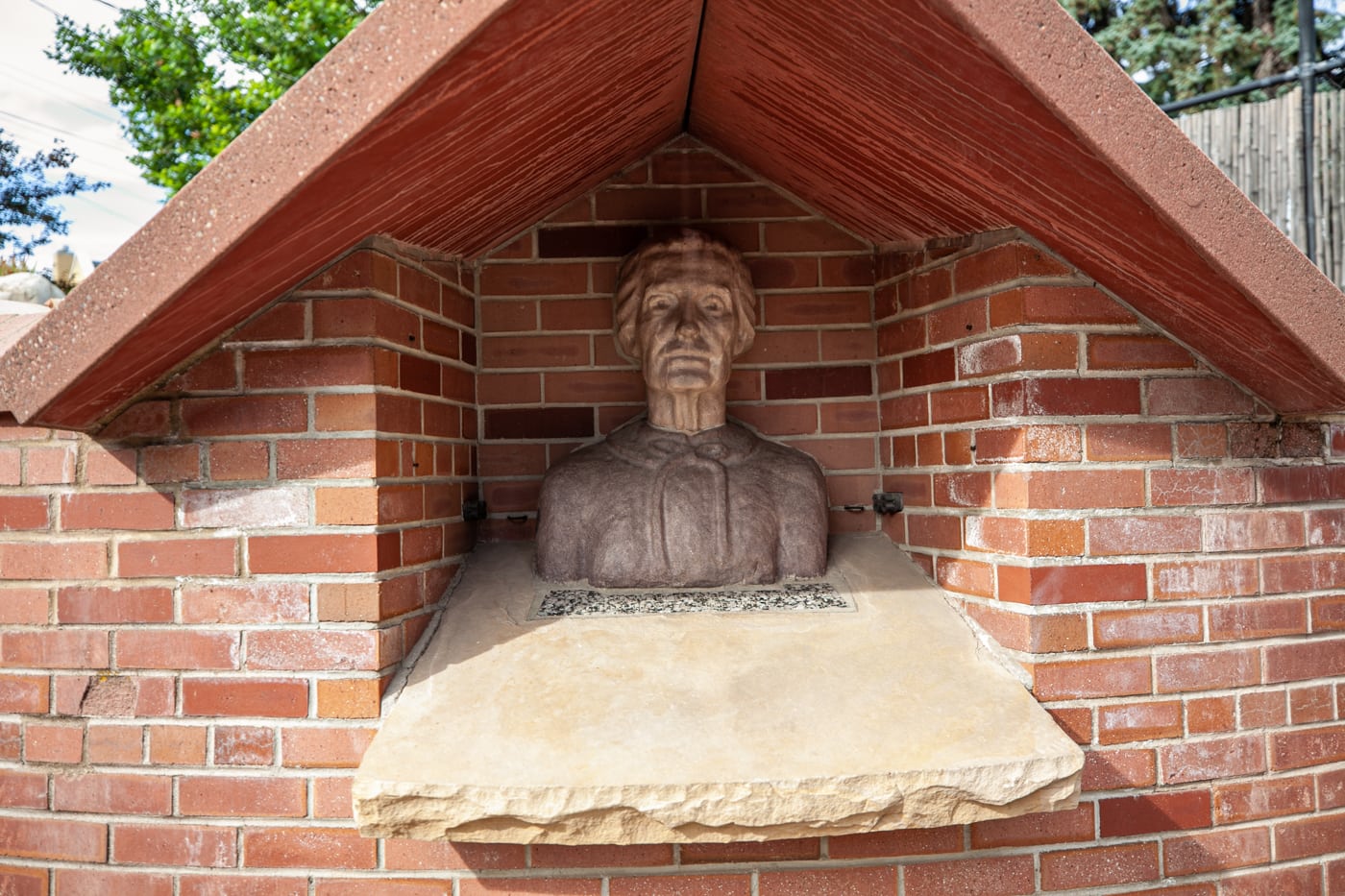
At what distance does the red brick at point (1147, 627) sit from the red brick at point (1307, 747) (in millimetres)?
333

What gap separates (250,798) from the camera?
6.01 feet

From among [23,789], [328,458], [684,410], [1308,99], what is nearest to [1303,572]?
[684,410]

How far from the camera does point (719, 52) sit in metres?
1.93

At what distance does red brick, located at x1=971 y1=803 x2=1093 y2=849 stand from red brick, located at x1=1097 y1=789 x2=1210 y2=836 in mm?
40

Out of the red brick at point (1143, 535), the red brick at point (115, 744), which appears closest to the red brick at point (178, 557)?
the red brick at point (115, 744)

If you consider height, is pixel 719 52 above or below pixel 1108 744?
above

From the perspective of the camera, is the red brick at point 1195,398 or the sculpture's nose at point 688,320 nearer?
the red brick at point 1195,398

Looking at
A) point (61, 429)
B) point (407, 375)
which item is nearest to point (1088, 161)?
point (407, 375)

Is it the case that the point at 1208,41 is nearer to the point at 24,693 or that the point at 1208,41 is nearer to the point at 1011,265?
the point at 1011,265

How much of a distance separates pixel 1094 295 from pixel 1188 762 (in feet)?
3.56

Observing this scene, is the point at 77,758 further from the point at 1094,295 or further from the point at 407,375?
the point at 1094,295

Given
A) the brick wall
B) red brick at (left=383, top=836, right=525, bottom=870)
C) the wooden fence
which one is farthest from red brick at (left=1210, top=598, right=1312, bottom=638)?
the wooden fence

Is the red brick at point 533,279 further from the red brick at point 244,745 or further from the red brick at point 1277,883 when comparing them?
the red brick at point 1277,883

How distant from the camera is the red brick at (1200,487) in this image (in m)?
1.92
